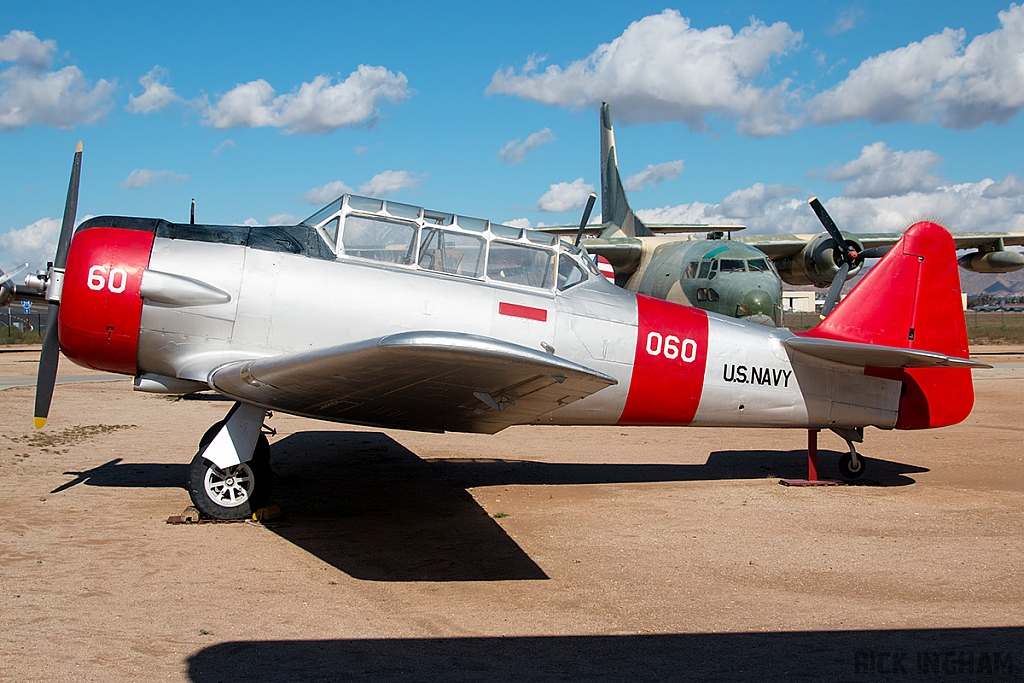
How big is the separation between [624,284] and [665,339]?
1525cm

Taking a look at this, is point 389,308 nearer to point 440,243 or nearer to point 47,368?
point 440,243

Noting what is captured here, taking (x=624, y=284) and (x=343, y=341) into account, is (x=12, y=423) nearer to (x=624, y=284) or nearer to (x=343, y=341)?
(x=343, y=341)

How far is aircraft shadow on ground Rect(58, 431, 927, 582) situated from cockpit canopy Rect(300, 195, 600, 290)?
223 centimetres

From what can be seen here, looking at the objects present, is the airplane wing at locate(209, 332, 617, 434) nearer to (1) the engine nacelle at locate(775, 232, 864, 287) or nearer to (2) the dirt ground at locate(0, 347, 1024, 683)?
(2) the dirt ground at locate(0, 347, 1024, 683)

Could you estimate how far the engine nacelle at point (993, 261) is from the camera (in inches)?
967

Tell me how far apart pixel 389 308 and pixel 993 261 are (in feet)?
82.9

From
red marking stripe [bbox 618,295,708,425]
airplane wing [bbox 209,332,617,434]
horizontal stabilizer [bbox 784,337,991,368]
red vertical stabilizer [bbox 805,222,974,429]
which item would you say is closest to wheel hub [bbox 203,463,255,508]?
airplane wing [bbox 209,332,617,434]

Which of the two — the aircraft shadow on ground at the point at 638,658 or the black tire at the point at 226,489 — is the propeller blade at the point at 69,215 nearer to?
the black tire at the point at 226,489

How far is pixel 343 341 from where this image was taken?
6.41 metres

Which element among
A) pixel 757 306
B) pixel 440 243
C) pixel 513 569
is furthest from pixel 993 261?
pixel 513 569

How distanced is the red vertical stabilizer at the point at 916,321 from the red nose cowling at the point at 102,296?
6666mm

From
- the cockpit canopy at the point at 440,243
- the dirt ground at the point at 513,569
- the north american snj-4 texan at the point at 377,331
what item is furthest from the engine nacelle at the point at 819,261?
the cockpit canopy at the point at 440,243

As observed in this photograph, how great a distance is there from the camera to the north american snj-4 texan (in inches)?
234

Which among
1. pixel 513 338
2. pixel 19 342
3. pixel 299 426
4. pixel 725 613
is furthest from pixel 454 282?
pixel 19 342
